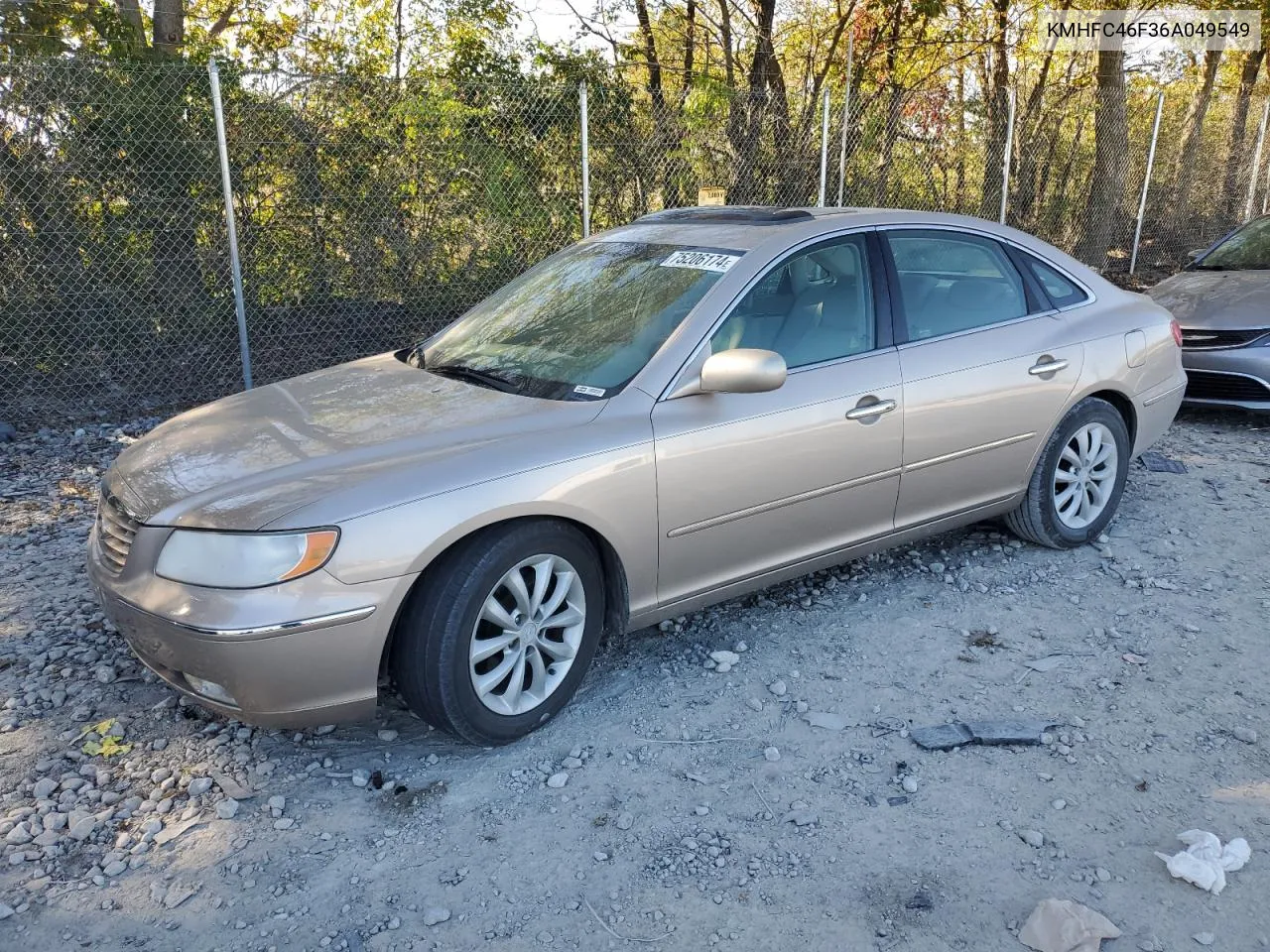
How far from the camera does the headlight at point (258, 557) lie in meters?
2.80

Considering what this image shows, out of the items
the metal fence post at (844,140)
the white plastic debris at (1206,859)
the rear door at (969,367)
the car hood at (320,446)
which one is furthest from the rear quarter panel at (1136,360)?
the metal fence post at (844,140)

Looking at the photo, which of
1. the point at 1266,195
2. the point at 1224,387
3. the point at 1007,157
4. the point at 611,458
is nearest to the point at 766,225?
the point at 611,458

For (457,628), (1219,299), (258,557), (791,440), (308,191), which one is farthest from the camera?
(308,191)

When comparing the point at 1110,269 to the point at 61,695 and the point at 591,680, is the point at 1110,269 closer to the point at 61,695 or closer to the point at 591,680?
the point at 591,680

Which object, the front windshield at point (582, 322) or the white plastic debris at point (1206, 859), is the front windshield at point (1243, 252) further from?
the white plastic debris at point (1206, 859)

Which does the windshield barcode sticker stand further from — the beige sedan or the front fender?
the front fender

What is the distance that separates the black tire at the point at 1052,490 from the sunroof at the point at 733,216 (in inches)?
61.0

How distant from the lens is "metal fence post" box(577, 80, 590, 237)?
7.96m

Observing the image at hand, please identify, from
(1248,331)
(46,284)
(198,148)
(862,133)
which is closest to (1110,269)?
(862,133)

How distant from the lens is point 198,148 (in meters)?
7.38

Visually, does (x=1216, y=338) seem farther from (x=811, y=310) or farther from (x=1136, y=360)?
(x=811, y=310)

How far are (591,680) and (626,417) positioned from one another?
1.01 metres

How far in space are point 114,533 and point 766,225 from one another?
2.59 meters

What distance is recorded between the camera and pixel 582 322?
3896mm
